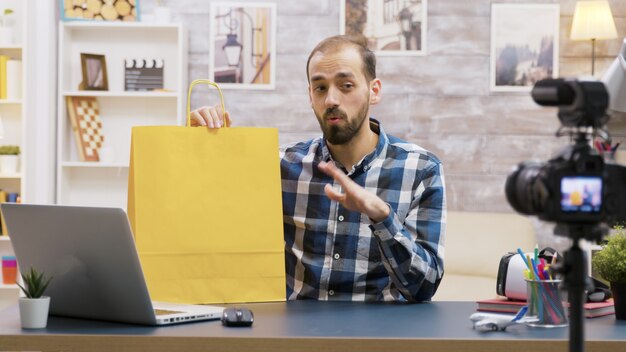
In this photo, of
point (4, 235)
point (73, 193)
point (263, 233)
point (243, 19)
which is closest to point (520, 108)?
→ point (243, 19)

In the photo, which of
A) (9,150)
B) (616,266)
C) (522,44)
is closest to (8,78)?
(9,150)

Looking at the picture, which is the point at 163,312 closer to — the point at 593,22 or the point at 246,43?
the point at 246,43

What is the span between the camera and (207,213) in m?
1.82

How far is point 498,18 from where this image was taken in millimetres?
5000

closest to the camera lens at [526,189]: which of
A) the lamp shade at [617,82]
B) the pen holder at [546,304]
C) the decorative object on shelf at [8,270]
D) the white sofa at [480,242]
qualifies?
the pen holder at [546,304]

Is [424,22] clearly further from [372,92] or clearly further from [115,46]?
[372,92]

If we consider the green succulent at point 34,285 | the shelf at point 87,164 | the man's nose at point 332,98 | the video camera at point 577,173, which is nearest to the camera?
the video camera at point 577,173

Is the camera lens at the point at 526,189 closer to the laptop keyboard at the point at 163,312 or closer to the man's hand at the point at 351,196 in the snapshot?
the man's hand at the point at 351,196

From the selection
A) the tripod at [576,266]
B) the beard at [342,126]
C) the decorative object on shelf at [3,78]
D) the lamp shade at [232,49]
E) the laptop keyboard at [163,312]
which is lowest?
the laptop keyboard at [163,312]

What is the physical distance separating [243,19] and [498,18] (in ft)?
4.61

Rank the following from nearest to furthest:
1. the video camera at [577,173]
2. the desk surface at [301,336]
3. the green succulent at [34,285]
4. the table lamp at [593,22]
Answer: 1. the video camera at [577,173]
2. the desk surface at [301,336]
3. the green succulent at [34,285]
4. the table lamp at [593,22]

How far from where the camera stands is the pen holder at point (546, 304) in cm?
158

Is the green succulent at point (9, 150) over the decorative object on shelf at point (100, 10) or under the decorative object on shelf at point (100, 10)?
under

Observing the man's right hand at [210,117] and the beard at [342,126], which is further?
the beard at [342,126]
